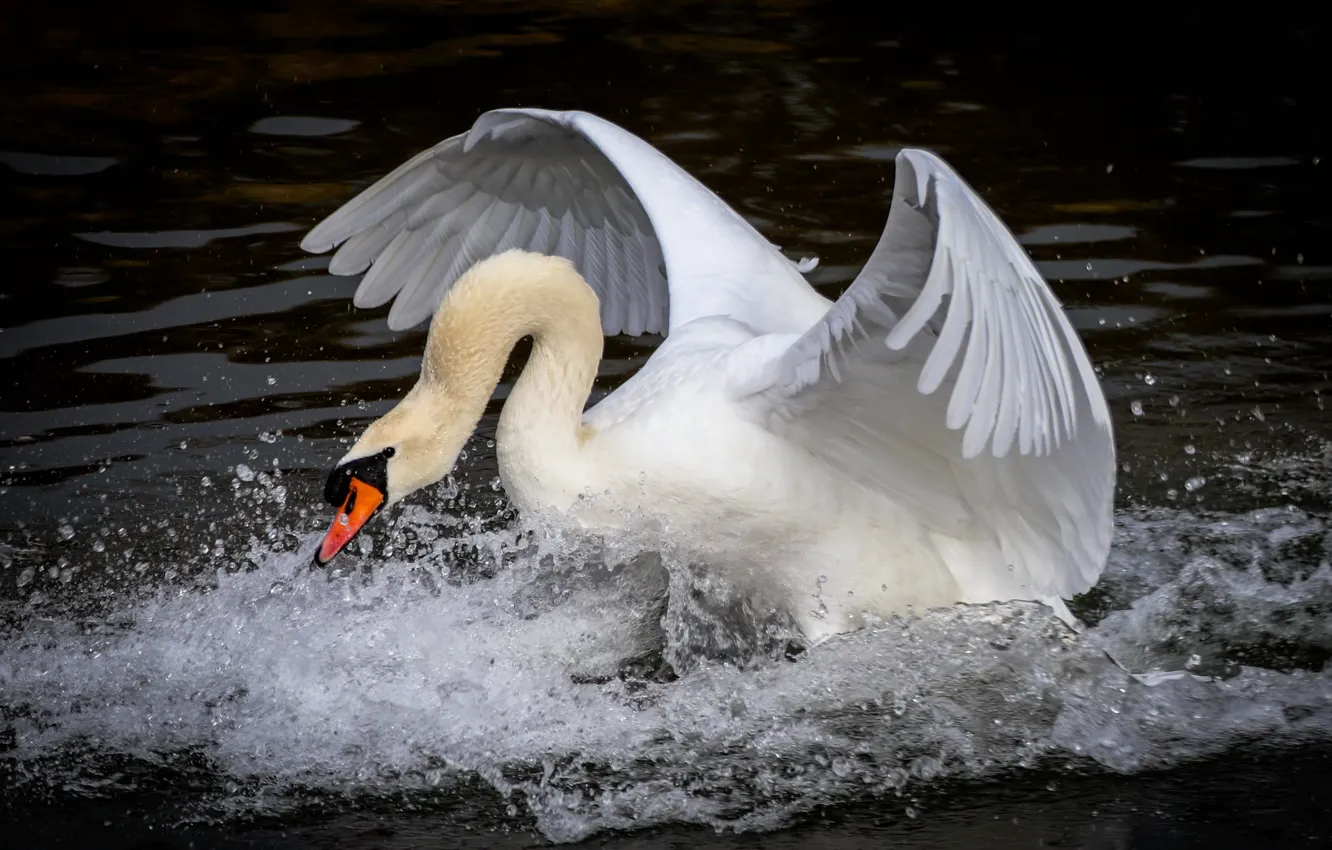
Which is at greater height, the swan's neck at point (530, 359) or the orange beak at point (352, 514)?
the swan's neck at point (530, 359)

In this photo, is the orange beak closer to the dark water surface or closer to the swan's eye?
the swan's eye

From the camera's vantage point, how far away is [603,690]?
505 centimetres

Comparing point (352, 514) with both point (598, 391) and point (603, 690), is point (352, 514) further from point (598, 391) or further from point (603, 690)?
point (598, 391)

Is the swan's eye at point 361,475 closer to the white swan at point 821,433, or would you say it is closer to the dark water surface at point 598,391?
the white swan at point 821,433

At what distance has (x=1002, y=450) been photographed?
393 centimetres

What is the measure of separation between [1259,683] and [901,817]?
1.20 metres

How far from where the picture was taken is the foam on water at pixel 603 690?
15.0 ft

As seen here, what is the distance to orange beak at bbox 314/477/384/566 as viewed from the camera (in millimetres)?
4699

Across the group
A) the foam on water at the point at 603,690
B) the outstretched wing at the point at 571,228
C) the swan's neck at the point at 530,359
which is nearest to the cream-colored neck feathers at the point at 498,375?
the swan's neck at the point at 530,359

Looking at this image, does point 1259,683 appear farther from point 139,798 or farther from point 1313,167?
point 1313,167

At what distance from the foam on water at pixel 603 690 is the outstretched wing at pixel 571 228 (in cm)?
102

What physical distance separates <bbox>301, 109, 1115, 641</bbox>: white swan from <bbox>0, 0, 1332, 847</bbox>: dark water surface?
294 mm

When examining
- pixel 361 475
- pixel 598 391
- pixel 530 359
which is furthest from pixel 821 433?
pixel 598 391

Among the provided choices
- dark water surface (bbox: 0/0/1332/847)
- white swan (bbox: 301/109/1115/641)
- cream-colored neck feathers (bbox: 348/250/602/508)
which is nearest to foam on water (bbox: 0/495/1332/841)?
dark water surface (bbox: 0/0/1332/847)
